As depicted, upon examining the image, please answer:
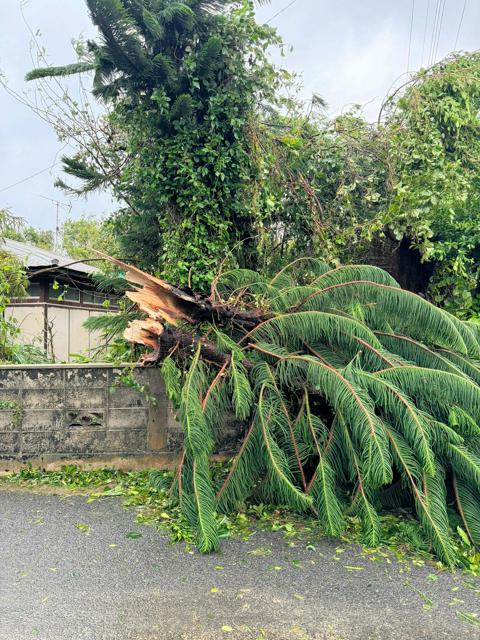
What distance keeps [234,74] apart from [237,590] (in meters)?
5.16

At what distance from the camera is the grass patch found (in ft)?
11.4

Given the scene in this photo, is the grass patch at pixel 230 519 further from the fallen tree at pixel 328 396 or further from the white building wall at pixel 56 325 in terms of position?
the white building wall at pixel 56 325

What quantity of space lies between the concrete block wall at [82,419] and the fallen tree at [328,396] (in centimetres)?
113

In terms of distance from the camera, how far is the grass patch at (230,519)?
3.47 metres

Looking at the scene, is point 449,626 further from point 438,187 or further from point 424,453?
point 438,187

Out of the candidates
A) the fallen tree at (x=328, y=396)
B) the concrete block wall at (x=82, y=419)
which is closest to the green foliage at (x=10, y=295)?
the concrete block wall at (x=82, y=419)

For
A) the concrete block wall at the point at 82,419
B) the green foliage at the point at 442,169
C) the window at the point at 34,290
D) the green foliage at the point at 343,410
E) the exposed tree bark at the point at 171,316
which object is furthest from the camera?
the window at the point at 34,290

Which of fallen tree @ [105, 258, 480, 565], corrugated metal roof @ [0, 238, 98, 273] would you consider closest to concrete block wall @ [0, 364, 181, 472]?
fallen tree @ [105, 258, 480, 565]

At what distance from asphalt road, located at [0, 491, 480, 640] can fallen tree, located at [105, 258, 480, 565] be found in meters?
0.25

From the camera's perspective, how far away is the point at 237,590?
113 inches

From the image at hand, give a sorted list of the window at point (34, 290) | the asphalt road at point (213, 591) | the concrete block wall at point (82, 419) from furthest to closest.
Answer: the window at point (34, 290), the concrete block wall at point (82, 419), the asphalt road at point (213, 591)

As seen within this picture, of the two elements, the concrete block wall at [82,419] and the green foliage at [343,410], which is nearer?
the green foliage at [343,410]

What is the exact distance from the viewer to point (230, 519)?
394 cm

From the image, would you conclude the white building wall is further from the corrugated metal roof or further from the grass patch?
the grass patch
